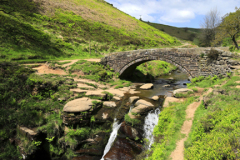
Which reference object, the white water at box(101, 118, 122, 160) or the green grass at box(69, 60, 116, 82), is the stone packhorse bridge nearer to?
the green grass at box(69, 60, 116, 82)

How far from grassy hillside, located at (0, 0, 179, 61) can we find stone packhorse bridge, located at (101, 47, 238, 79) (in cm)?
1222

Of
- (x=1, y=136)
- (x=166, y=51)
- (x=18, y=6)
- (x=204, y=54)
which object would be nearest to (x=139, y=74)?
(x=166, y=51)

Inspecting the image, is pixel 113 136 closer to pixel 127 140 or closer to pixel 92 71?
pixel 127 140

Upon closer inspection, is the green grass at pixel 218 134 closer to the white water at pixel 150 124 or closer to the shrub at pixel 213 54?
the white water at pixel 150 124

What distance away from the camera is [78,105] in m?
10.8

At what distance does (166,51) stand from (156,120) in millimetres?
10546

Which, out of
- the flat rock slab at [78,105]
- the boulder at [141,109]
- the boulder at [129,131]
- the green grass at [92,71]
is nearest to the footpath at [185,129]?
the boulder at [129,131]

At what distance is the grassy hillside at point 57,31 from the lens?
824 inches

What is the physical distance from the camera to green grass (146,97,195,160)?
7396mm

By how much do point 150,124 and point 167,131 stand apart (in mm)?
1771

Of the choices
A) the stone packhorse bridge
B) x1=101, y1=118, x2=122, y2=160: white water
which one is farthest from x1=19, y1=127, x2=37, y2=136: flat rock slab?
the stone packhorse bridge

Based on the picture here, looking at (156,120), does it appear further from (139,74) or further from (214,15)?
(214,15)

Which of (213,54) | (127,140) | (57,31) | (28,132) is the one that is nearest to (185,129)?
(127,140)

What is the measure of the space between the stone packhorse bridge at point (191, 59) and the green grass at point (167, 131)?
639cm
